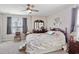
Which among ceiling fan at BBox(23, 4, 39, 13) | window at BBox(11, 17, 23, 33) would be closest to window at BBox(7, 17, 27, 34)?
window at BBox(11, 17, 23, 33)

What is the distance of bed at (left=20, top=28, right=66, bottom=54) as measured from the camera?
153cm

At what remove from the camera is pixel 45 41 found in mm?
1558

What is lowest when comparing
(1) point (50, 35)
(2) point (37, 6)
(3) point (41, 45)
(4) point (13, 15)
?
(3) point (41, 45)

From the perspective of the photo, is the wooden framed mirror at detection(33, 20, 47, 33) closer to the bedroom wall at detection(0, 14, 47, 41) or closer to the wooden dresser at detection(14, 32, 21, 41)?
the bedroom wall at detection(0, 14, 47, 41)

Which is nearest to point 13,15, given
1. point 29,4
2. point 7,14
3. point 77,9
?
point 7,14

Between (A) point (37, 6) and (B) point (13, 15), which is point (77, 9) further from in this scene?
(B) point (13, 15)

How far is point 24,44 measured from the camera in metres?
1.52

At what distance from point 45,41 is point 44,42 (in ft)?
0.07

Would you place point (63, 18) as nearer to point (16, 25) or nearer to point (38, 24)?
point (38, 24)

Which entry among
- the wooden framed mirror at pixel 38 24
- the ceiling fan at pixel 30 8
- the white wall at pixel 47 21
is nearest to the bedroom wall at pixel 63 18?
the white wall at pixel 47 21

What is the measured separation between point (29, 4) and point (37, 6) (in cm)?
12

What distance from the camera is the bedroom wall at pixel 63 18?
59.7 inches

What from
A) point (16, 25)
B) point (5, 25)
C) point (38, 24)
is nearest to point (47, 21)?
point (38, 24)

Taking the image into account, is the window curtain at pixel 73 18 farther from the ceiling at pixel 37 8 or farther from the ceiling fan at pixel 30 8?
the ceiling fan at pixel 30 8
